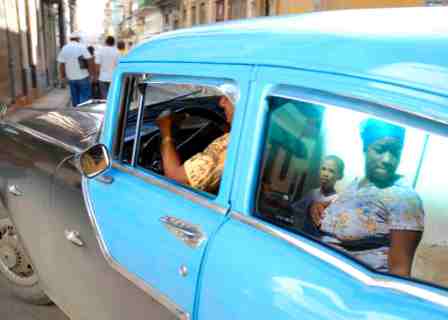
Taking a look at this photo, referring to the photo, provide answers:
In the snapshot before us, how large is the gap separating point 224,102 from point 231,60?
0.75 feet

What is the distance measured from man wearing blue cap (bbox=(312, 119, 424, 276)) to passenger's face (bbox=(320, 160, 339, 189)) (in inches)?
2.1

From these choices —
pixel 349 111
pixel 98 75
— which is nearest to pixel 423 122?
pixel 349 111

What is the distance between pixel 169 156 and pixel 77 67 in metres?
8.39

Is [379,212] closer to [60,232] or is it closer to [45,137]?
[60,232]

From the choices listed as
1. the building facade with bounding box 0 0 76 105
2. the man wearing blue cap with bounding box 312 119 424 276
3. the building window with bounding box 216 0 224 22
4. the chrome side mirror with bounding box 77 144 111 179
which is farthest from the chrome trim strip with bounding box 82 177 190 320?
the building window with bounding box 216 0 224 22

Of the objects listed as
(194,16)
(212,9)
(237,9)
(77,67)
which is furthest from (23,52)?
(194,16)

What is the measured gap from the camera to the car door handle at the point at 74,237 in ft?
7.28

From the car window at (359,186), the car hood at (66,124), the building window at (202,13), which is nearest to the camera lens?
the car window at (359,186)

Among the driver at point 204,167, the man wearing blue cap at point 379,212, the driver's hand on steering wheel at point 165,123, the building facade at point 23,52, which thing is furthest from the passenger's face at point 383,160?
the building facade at point 23,52

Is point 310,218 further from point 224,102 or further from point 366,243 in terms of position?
point 224,102

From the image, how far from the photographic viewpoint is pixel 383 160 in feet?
4.50

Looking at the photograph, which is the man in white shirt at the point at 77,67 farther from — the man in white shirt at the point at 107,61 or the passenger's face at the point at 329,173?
the passenger's face at the point at 329,173

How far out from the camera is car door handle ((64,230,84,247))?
→ 222 cm

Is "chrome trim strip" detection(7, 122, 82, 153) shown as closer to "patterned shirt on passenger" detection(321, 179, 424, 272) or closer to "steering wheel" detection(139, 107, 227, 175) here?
"steering wheel" detection(139, 107, 227, 175)
